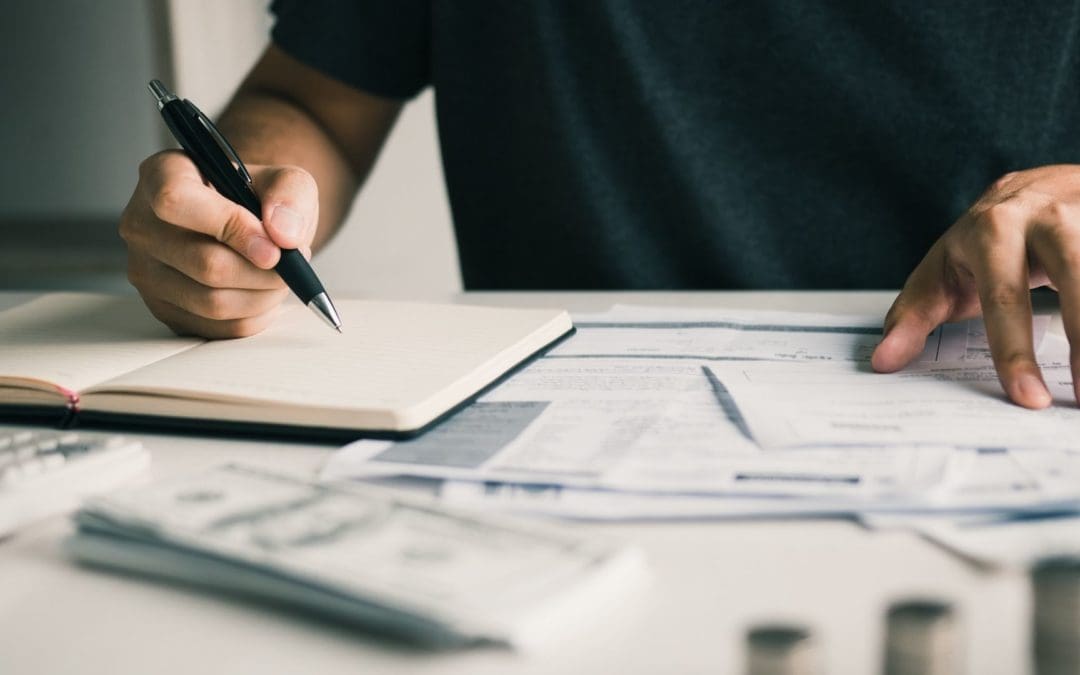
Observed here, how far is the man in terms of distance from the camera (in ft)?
3.40

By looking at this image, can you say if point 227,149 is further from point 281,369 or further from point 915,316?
point 915,316

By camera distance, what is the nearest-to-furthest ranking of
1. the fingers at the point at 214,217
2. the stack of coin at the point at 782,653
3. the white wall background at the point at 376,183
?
the stack of coin at the point at 782,653 < the fingers at the point at 214,217 < the white wall background at the point at 376,183

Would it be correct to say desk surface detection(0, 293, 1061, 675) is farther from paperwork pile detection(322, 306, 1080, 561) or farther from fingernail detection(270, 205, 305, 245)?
fingernail detection(270, 205, 305, 245)

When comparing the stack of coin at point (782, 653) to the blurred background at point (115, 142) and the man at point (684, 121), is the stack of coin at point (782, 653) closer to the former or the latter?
the man at point (684, 121)

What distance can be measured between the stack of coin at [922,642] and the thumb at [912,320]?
346mm

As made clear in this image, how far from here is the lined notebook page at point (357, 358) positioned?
0.52 m

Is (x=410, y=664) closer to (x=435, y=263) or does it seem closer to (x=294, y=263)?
(x=294, y=263)

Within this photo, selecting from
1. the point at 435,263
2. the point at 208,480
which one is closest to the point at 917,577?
the point at 208,480

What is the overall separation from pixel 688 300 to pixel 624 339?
21cm

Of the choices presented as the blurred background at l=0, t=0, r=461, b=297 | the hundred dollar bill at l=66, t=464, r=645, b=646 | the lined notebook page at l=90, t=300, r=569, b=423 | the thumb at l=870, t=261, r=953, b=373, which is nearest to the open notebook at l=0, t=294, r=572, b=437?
the lined notebook page at l=90, t=300, r=569, b=423

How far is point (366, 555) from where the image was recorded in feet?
1.10

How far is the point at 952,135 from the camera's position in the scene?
1039 millimetres

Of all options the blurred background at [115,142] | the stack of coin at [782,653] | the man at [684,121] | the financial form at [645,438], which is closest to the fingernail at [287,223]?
the financial form at [645,438]

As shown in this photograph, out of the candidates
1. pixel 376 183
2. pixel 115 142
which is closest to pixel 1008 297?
pixel 376 183
